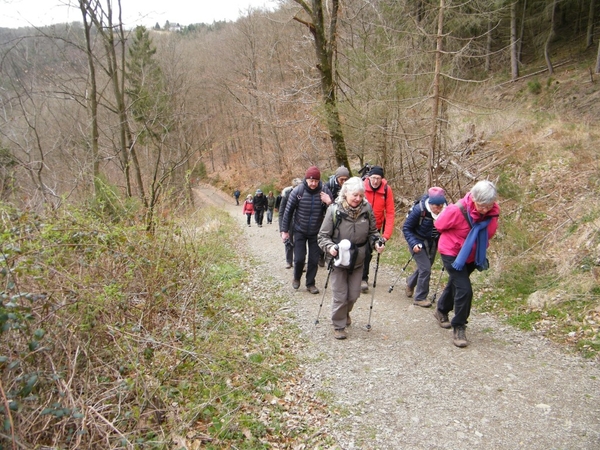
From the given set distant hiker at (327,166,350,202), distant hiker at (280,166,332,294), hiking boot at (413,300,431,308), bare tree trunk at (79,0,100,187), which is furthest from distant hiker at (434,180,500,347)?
bare tree trunk at (79,0,100,187)

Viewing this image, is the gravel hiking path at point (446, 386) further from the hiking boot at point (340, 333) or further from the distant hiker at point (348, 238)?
the distant hiker at point (348, 238)

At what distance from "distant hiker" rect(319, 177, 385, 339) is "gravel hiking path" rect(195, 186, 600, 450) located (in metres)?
0.81

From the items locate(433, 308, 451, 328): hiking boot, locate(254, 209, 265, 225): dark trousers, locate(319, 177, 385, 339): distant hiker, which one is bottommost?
locate(254, 209, 265, 225): dark trousers

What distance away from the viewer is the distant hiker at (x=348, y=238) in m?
4.97

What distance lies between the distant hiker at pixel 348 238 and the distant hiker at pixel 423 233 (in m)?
1.12

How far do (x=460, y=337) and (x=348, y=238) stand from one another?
1953 mm

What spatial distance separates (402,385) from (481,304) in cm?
303

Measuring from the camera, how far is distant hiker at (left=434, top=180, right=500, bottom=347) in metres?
4.43

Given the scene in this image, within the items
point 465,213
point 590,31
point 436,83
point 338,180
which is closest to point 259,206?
point 436,83

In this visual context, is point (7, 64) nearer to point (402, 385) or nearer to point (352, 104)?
point (352, 104)

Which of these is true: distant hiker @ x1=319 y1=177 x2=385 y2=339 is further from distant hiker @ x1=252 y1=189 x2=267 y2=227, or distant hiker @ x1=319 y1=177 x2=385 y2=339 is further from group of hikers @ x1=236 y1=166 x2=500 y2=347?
distant hiker @ x1=252 y1=189 x2=267 y2=227

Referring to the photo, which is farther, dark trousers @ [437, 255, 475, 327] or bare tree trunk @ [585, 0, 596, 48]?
bare tree trunk @ [585, 0, 596, 48]

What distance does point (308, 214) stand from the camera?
711cm

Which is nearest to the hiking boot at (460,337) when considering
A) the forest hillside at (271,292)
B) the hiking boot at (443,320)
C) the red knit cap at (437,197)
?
the forest hillside at (271,292)
